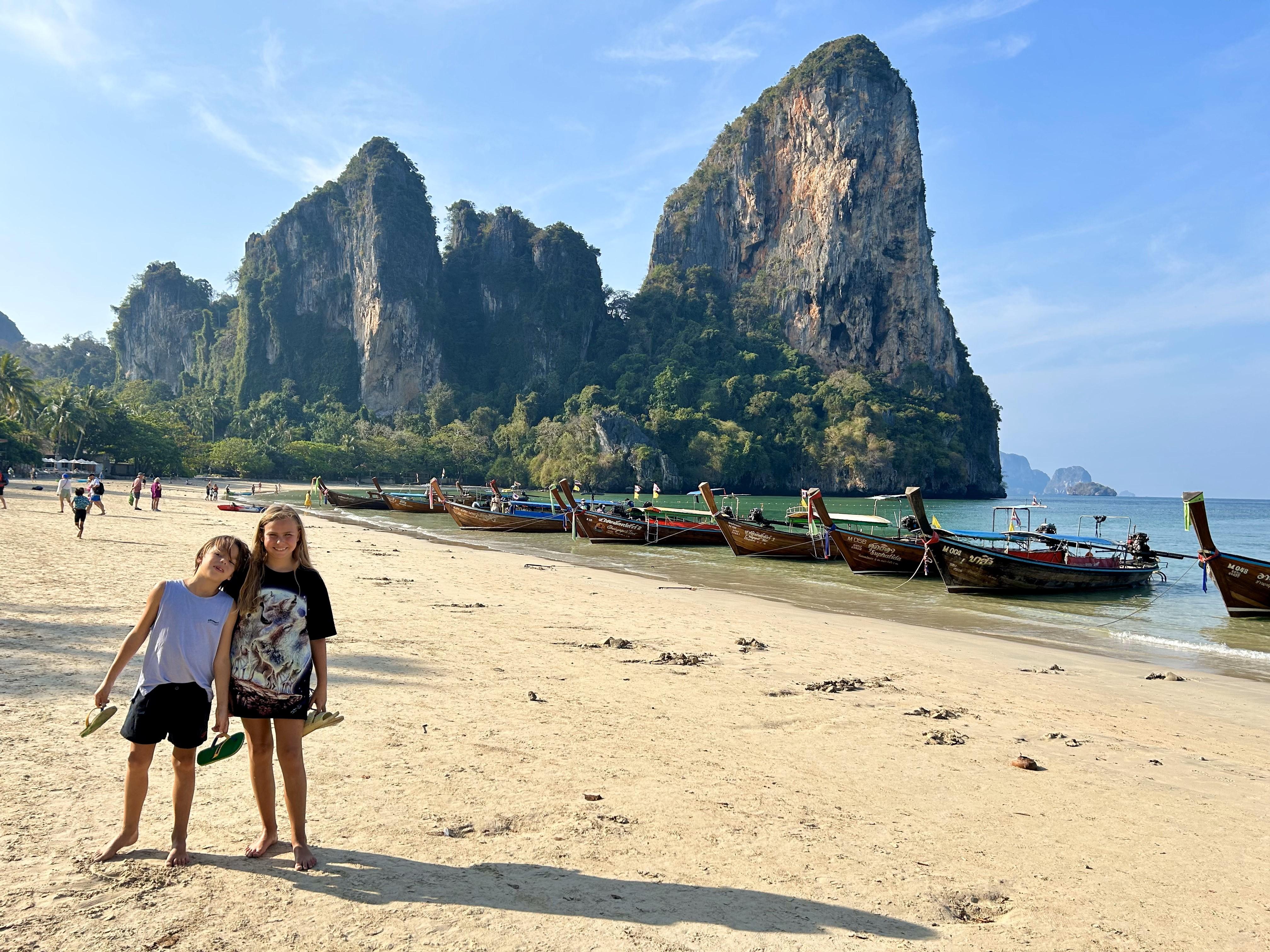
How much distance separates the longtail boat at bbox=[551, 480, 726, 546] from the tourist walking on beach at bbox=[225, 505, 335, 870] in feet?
91.6

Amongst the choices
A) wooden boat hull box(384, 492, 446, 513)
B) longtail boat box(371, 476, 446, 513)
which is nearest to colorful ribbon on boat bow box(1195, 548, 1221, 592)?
longtail boat box(371, 476, 446, 513)

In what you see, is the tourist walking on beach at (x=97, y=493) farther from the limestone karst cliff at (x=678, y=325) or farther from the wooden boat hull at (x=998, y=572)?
the limestone karst cliff at (x=678, y=325)

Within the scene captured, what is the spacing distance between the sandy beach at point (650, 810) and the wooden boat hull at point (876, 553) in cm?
1339

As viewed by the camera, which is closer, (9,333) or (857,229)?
(857,229)

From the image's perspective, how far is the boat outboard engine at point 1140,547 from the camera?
20.5 metres

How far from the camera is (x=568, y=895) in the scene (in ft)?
10.7

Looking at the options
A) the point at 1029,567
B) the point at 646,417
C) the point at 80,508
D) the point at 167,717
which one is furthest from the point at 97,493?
the point at 646,417

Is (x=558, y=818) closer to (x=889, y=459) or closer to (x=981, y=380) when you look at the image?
(x=889, y=459)

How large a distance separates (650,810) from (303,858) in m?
1.85

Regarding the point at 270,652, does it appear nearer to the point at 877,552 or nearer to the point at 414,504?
the point at 877,552

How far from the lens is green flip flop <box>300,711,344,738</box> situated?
11.1 feet

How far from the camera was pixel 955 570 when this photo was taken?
18875mm

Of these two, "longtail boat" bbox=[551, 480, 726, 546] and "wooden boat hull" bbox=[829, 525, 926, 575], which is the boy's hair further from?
"longtail boat" bbox=[551, 480, 726, 546]

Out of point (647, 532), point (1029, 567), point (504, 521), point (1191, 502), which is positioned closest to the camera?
point (1191, 502)
